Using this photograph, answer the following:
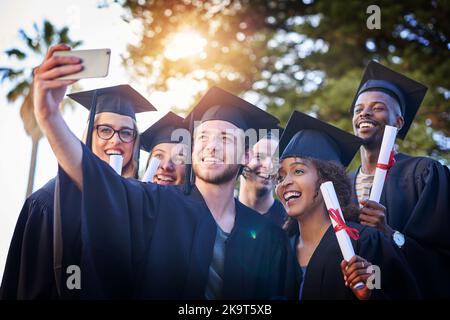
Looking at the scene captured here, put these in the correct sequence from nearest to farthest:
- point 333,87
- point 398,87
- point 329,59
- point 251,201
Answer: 1. point 398,87
2. point 251,201
3. point 333,87
4. point 329,59

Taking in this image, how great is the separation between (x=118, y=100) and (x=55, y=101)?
2.10 metres

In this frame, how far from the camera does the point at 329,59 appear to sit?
44.8 ft

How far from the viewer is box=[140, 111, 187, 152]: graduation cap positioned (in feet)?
18.1

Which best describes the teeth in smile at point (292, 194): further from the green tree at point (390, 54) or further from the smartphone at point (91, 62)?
the green tree at point (390, 54)

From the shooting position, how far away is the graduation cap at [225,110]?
4.21m

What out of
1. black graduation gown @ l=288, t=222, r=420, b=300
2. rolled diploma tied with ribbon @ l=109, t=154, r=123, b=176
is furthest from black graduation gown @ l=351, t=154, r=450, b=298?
rolled diploma tied with ribbon @ l=109, t=154, r=123, b=176

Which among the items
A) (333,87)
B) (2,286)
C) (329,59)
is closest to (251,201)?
(2,286)

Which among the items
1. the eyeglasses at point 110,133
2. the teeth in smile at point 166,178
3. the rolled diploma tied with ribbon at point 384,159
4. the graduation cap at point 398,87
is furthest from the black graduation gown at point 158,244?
the graduation cap at point 398,87

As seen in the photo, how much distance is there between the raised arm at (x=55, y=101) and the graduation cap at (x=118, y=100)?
5.78 ft

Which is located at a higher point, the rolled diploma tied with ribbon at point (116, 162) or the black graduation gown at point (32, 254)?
the rolled diploma tied with ribbon at point (116, 162)

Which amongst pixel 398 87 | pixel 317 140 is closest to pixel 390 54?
pixel 398 87

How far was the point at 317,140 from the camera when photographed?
435 centimetres
